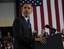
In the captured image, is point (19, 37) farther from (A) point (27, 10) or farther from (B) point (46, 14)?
(B) point (46, 14)

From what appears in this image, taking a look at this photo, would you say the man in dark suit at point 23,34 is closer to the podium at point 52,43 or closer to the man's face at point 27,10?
the man's face at point 27,10

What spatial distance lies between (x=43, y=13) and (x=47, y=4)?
18.6 inches

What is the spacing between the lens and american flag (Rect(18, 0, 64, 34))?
1115 centimetres

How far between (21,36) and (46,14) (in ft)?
28.5

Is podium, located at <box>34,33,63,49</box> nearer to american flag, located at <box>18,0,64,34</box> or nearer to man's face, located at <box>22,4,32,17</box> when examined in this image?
man's face, located at <box>22,4,32,17</box>

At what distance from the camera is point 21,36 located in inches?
104

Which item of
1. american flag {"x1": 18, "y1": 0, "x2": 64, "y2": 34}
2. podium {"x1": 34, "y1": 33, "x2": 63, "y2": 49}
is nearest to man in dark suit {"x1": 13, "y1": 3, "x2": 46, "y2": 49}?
podium {"x1": 34, "y1": 33, "x2": 63, "y2": 49}

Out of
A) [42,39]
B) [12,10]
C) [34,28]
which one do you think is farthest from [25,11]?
[12,10]

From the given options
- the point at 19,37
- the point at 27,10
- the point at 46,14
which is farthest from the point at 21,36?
the point at 46,14

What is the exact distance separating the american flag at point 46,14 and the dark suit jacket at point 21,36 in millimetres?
8390

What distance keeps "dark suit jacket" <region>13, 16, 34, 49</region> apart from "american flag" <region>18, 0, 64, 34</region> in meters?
8.39

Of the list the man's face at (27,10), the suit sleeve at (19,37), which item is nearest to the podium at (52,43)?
the suit sleeve at (19,37)

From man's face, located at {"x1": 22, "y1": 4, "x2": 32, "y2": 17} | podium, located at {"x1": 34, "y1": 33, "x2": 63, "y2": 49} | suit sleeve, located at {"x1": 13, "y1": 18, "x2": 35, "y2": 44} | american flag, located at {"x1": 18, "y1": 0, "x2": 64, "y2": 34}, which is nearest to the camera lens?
podium, located at {"x1": 34, "y1": 33, "x2": 63, "y2": 49}

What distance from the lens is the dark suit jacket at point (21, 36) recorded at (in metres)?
2.63
